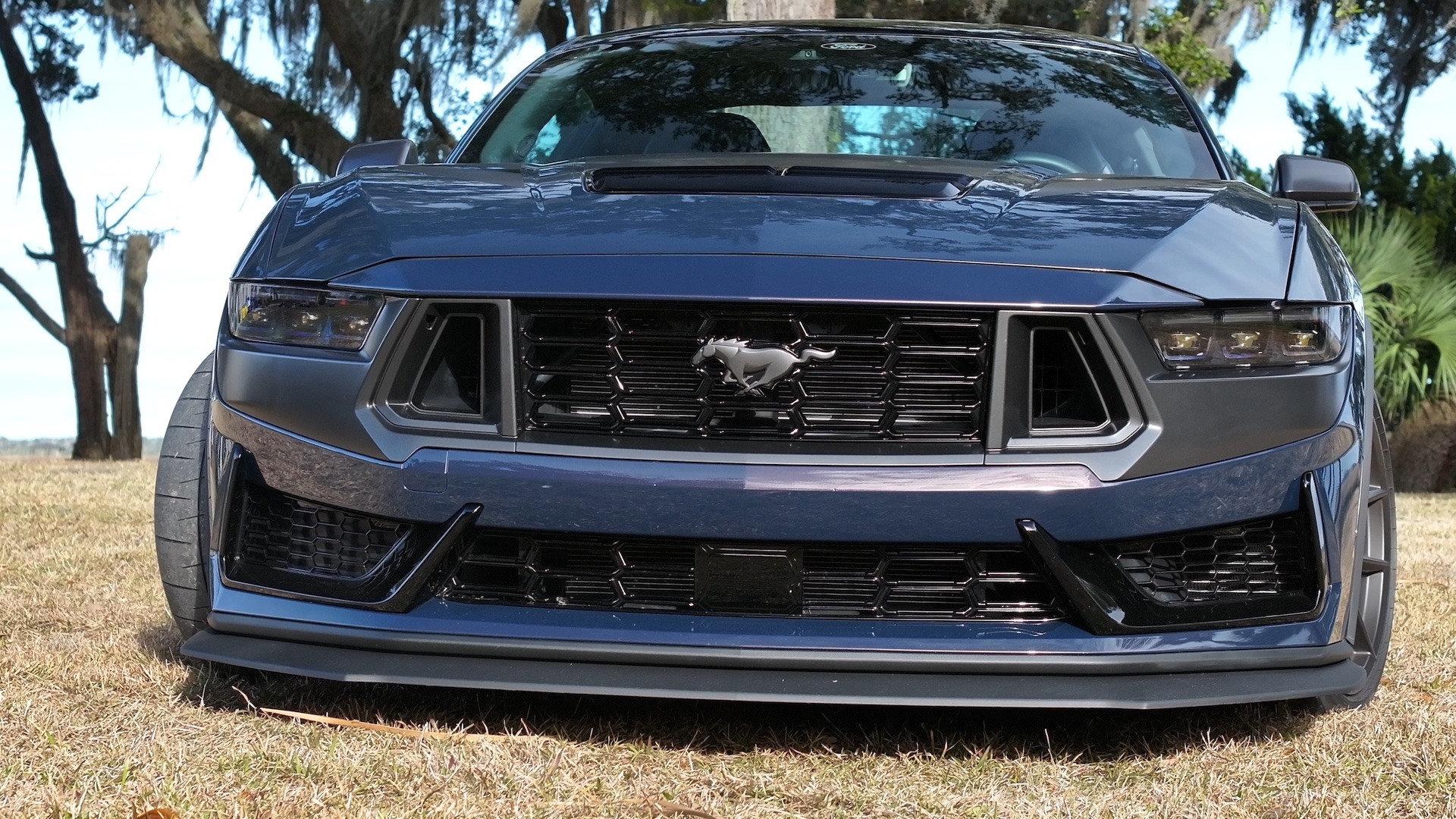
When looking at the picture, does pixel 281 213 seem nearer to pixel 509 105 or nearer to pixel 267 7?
pixel 509 105

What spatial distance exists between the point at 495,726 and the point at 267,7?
43.8ft

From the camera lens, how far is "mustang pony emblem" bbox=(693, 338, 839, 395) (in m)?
2.24

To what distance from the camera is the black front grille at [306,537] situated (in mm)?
2383

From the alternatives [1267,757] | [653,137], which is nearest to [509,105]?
[653,137]

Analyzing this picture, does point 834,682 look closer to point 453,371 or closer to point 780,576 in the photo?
point 780,576

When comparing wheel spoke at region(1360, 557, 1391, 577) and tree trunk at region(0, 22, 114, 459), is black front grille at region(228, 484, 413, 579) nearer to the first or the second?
wheel spoke at region(1360, 557, 1391, 577)

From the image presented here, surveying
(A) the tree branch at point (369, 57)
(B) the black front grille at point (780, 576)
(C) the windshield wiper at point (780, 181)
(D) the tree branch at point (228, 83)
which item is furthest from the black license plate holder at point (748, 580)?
(D) the tree branch at point (228, 83)

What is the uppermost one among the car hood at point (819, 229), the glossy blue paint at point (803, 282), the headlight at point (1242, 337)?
the car hood at point (819, 229)

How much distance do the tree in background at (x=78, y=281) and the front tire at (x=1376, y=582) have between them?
1580 cm

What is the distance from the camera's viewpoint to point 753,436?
2.27 m

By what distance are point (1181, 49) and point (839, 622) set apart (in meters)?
9.90

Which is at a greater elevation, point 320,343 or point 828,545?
point 320,343

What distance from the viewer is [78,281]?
17656mm

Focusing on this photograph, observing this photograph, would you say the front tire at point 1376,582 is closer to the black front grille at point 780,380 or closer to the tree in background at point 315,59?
the black front grille at point 780,380
